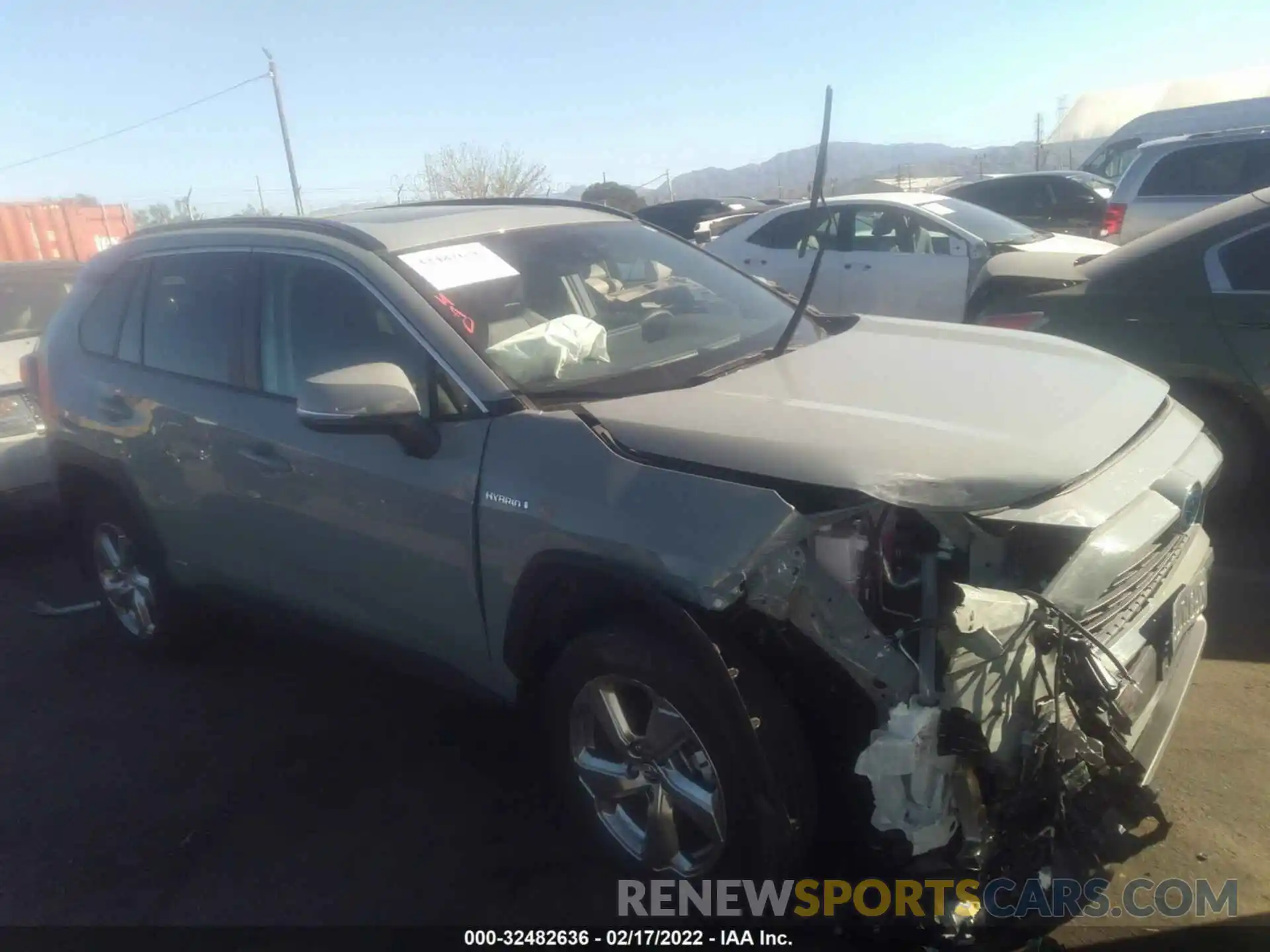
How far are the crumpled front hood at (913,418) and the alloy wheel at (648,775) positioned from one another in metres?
0.69

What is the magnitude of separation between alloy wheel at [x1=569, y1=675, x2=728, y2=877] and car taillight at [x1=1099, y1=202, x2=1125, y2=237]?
9.61m

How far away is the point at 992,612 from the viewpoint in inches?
86.0

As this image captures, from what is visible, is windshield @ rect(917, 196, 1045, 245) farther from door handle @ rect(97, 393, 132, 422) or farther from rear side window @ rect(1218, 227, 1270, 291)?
door handle @ rect(97, 393, 132, 422)

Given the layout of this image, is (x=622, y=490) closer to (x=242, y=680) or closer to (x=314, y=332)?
(x=314, y=332)

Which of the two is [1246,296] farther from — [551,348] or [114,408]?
[114,408]

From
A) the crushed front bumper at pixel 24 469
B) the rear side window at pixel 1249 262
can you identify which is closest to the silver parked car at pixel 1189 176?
the rear side window at pixel 1249 262

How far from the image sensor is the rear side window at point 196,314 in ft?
12.3

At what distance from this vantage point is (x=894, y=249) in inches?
370

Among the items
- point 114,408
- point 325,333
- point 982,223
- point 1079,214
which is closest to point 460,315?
point 325,333

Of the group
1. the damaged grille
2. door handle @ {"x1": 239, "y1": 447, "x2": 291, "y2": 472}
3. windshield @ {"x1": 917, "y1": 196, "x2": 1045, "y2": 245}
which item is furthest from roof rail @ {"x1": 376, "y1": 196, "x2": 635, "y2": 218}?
windshield @ {"x1": 917, "y1": 196, "x2": 1045, "y2": 245}

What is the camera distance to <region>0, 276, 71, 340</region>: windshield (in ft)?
21.0

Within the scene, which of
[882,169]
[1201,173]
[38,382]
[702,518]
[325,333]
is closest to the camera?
[702,518]

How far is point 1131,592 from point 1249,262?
275 cm

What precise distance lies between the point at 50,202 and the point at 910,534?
2282 centimetres
